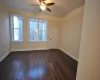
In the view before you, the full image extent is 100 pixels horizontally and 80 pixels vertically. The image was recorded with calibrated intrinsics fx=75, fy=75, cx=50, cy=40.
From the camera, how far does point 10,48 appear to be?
5.07m

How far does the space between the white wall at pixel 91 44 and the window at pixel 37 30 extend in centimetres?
507

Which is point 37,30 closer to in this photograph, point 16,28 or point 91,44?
point 16,28

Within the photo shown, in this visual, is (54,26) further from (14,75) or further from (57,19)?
(14,75)

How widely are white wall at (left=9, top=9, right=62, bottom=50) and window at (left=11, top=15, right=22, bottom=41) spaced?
11.1 inches

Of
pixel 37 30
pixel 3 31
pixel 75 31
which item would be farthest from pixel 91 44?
pixel 37 30

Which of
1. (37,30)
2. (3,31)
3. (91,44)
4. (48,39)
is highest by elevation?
(37,30)

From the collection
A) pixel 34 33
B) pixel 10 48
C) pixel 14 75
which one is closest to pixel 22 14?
pixel 34 33

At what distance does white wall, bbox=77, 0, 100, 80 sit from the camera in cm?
92

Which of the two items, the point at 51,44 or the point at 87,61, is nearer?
the point at 87,61

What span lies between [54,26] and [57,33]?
645mm

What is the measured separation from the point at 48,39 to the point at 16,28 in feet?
8.25

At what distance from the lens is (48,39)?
6.16m

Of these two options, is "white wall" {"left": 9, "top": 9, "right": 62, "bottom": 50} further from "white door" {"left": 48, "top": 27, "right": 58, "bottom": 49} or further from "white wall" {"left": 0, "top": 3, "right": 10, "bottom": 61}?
"white wall" {"left": 0, "top": 3, "right": 10, "bottom": 61}

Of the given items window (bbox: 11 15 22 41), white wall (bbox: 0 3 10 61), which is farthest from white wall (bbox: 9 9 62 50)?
white wall (bbox: 0 3 10 61)
